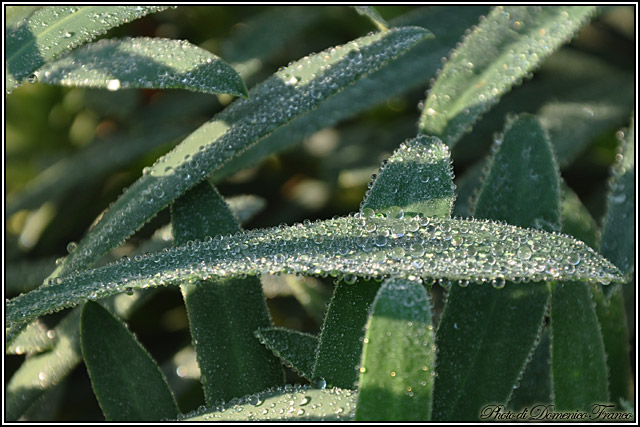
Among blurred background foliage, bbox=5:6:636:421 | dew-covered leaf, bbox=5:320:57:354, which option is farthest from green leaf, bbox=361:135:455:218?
dew-covered leaf, bbox=5:320:57:354

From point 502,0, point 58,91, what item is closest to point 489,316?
point 502,0

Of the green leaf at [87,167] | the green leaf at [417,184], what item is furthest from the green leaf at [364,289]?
the green leaf at [87,167]

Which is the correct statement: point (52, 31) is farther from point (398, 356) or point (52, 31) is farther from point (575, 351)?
point (575, 351)

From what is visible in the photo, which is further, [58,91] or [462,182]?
[58,91]

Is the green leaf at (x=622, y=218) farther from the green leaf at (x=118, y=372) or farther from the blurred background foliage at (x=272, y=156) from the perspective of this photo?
the green leaf at (x=118, y=372)

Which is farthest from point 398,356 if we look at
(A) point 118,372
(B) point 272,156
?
(B) point 272,156

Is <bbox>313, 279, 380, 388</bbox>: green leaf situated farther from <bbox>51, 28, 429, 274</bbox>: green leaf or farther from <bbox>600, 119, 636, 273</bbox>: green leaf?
<bbox>600, 119, 636, 273</bbox>: green leaf

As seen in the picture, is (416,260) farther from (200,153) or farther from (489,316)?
(200,153)
